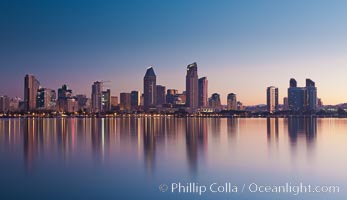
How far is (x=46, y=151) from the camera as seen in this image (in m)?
31.5

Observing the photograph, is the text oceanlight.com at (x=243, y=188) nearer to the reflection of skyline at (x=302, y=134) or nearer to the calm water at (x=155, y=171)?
the calm water at (x=155, y=171)

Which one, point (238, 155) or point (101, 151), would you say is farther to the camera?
point (101, 151)

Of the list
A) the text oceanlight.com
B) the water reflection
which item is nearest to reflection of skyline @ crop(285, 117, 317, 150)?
the water reflection

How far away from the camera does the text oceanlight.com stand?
17359mm

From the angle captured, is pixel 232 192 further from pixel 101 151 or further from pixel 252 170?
pixel 101 151

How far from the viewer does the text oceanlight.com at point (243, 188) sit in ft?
57.0

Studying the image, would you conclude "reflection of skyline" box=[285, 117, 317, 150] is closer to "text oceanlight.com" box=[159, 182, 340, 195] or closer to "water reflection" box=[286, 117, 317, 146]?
"water reflection" box=[286, 117, 317, 146]

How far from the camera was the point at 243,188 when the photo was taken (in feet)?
58.6

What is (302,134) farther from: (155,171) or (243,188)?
(243,188)

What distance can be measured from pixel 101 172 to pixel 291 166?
11.1m

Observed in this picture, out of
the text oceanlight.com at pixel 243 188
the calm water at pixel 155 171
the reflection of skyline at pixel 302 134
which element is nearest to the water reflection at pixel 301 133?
the reflection of skyline at pixel 302 134

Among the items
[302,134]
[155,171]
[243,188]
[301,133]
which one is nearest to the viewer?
[243,188]

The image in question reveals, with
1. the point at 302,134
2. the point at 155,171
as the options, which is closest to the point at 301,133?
the point at 302,134

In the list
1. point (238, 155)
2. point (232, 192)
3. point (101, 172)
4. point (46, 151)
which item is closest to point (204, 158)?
point (238, 155)
